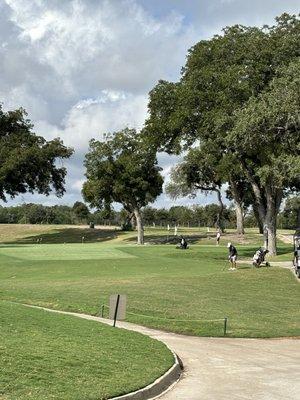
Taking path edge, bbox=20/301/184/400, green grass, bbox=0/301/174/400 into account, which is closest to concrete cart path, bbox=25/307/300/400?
path edge, bbox=20/301/184/400

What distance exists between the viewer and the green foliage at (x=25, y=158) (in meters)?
69.6

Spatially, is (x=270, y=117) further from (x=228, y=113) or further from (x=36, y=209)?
(x=36, y=209)

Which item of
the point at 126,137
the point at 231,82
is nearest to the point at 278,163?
the point at 231,82

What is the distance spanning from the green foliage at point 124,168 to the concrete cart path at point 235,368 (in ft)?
174

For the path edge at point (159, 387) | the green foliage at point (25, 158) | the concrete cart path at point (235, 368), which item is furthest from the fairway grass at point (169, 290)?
the green foliage at point (25, 158)

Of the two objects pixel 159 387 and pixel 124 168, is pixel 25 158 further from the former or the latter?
pixel 159 387

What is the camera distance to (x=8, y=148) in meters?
71.2

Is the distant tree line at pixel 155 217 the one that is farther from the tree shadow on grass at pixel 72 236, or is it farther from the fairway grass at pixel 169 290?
the fairway grass at pixel 169 290

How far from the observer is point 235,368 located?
1267 cm

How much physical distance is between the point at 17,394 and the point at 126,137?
6465 centimetres

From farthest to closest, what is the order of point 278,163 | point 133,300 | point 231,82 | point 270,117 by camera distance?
point 231,82, point 278,163, point 270,117, point 133,300

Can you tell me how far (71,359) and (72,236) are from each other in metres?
70.8

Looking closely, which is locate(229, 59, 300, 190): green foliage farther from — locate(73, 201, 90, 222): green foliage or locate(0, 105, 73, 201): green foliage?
locate(73, 201, 90, 222): green foliage

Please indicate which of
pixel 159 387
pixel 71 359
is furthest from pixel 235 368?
pixel 71 359
